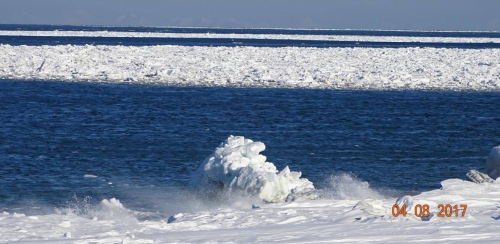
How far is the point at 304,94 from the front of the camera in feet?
70.7

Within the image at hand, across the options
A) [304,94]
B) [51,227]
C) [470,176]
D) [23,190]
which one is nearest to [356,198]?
[470,176]

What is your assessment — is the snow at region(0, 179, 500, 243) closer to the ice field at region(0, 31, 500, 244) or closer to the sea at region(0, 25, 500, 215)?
the ice field at region(0, 31, 500, 244)

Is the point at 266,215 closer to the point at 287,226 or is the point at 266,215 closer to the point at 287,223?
the point at 287,223

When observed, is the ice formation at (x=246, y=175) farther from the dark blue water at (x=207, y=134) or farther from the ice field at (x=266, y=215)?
the dark blue water at (x=207, y=134)

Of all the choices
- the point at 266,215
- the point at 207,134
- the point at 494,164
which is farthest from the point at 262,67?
the point at 266,215

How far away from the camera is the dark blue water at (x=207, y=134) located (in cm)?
1122

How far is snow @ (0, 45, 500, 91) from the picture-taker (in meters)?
24.2

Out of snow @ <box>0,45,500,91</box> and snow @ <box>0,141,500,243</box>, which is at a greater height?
snow @ <box>0,45,500,91</box>

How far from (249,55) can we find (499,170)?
22.9 metres

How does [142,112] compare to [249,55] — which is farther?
[249,55]

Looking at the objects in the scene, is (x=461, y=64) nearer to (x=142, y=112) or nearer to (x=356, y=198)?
(x=142, y=112)

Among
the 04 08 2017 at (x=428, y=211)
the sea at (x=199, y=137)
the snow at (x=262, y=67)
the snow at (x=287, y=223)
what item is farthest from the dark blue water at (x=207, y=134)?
the 04 08 2017 at (x=428, y=211)

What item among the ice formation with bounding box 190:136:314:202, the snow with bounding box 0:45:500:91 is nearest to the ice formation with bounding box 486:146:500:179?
the ice formation with bounding box 190:136:314:202

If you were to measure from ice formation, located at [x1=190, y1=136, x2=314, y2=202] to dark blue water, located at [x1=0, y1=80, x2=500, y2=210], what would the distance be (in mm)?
991
